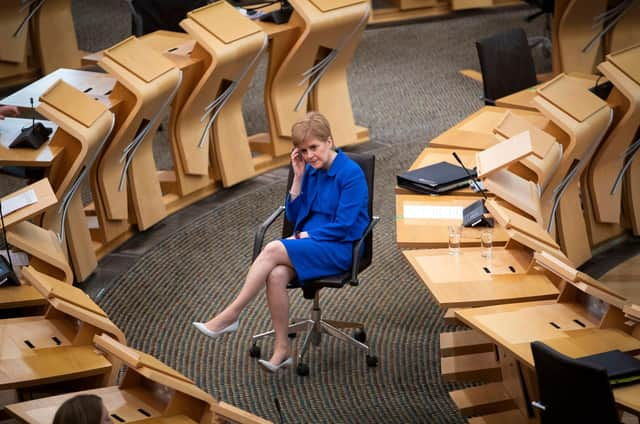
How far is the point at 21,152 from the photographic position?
5.54 m

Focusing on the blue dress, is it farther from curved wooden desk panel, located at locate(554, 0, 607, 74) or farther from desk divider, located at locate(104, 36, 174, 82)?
curved wooden desk panel, located at locate(554, 0, 607, 74)

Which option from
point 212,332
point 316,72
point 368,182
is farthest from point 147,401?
point 316,72

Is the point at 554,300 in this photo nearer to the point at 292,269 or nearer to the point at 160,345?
the point at 292,269

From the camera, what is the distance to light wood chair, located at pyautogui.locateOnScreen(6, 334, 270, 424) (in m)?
3.55

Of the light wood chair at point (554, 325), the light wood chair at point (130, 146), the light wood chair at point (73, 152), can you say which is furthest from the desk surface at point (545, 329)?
the light wood chair at point (130, 146)

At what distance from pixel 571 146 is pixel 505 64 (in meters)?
1.84

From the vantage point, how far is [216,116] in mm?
7039

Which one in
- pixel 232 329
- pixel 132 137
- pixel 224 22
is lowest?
pixel 232 329

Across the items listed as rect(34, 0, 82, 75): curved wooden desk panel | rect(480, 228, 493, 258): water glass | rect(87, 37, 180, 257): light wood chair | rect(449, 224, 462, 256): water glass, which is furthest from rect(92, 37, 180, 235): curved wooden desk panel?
rect(34, 0, 82, 75): curved wooden desk panel

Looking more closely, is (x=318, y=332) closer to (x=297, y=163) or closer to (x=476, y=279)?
(x=297, y=163)

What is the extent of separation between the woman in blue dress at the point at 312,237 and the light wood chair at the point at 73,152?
1.18 meters

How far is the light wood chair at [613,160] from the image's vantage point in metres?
6.09

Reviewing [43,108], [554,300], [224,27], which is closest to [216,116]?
[224,27]

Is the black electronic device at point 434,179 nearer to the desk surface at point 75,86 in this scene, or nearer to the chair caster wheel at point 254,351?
the chair caster wheel at point 254,351
